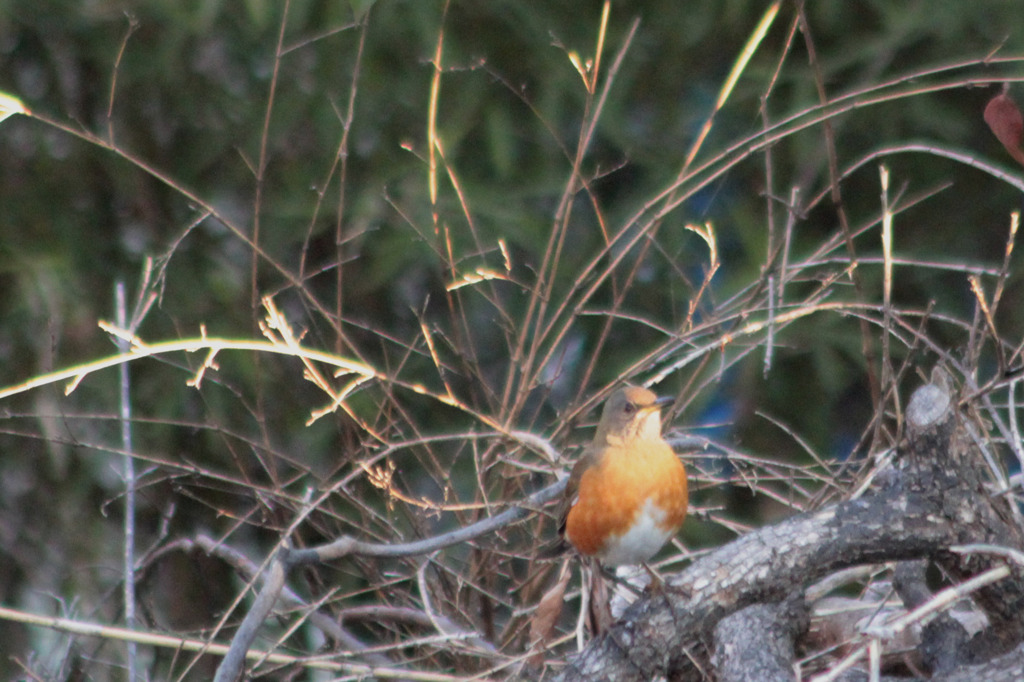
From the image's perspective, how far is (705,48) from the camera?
421cm

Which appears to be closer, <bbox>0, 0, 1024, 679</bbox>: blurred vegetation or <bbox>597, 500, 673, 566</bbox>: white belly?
<bbox>597, 500, 673, 566</bbox>: white belly

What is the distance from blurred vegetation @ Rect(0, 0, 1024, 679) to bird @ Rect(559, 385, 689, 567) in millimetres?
1270

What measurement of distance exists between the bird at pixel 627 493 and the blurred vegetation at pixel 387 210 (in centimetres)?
127

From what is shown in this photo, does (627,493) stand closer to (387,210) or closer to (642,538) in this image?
(642,538)

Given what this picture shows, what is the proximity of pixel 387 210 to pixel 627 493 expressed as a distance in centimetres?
188

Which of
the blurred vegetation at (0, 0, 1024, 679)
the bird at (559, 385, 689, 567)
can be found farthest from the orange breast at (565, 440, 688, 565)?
the blurred vegetation at (0, 0, 1024, 679)

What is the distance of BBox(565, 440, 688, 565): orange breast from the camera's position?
2314 mm

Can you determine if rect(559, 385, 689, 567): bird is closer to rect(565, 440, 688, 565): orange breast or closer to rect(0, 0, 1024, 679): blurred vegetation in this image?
rect(565, 440, 688, 565): orange breast

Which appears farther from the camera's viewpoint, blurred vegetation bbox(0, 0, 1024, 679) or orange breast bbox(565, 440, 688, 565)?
blurred vegetation bbox(0, 0, 1024, 679)

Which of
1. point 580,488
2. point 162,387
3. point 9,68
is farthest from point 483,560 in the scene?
point 9,68

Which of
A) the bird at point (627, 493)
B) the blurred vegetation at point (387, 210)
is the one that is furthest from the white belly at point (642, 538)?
the blurred vegetation at point (387, 210)

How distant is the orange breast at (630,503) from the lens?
91.1 inches

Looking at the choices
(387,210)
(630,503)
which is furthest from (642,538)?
(387,210)

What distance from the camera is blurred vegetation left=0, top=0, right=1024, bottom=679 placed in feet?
12.6
